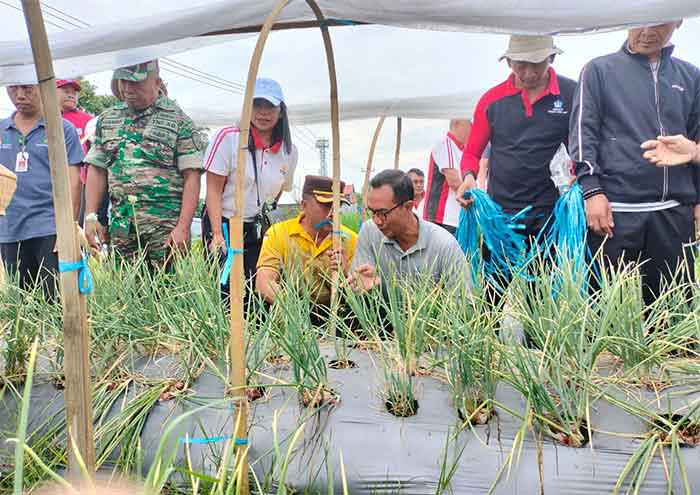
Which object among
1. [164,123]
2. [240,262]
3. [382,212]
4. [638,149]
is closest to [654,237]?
[638,149]

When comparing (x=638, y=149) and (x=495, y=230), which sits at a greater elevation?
(x=638, y=149)

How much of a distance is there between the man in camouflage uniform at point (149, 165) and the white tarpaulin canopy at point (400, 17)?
1.01 meters

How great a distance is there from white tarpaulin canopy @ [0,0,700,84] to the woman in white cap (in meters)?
1.10

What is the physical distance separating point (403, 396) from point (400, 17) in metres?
1.04

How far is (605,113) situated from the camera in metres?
2.47

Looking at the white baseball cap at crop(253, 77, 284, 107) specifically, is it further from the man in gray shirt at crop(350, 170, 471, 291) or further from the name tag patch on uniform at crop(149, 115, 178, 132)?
the man in gray shirt at crop(350, 170, 471, 291)

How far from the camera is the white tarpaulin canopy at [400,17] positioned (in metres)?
1.53

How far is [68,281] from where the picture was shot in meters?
1.16

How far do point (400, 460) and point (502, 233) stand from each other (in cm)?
158

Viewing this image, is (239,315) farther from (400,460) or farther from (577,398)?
(577,398)

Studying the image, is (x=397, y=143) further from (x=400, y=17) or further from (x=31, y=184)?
(x=400, y=17)

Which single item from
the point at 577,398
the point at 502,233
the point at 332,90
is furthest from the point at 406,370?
the point at 502,233

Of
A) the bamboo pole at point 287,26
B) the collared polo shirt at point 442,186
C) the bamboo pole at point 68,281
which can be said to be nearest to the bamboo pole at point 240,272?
the bamboo pole at point 68,281

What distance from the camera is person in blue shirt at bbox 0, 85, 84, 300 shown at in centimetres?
306
